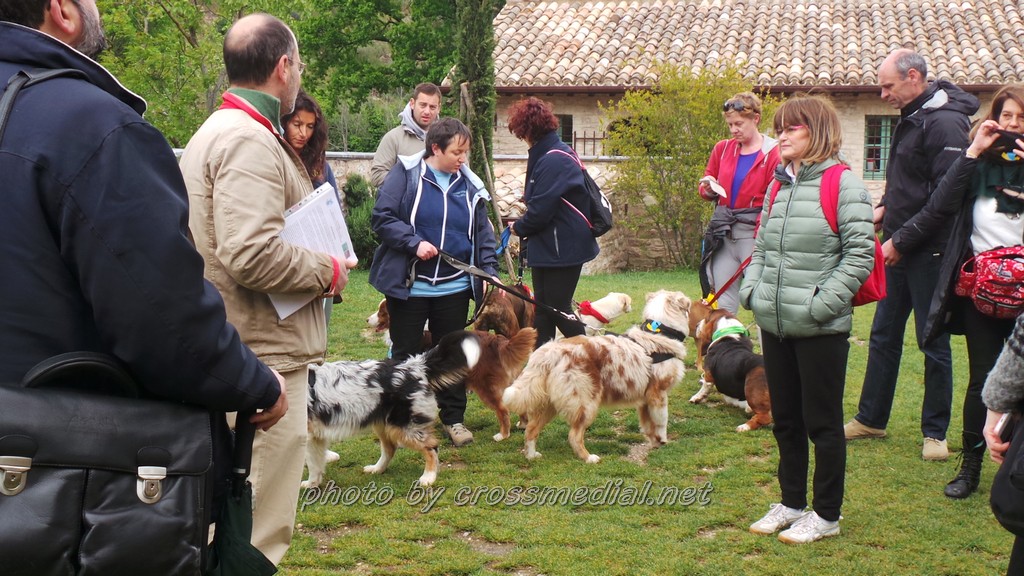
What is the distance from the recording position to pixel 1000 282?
4.20 metres

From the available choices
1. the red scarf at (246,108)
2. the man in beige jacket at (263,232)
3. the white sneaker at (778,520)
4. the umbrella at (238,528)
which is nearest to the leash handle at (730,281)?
the white sneaker at (778,520)

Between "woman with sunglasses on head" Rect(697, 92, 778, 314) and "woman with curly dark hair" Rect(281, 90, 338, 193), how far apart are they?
3.19 meters

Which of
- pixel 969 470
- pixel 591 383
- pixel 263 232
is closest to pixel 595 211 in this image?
pixel 591 383

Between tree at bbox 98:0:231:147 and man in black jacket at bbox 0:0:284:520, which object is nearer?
man in black jacket at bbox 0:0:284:520

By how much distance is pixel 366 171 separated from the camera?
16.4 metres

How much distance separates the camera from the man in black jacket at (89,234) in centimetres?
179

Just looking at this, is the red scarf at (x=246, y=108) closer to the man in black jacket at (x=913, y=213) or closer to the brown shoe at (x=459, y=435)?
the brown shoe at (x=459, y=435)

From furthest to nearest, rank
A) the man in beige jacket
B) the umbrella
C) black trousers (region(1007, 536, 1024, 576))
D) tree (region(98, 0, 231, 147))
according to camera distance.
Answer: tree (region(98, 0, 231, 147)) → the man in beige jacket → black trousers (region(1007, 536, 1024, 576)) → the umbrella

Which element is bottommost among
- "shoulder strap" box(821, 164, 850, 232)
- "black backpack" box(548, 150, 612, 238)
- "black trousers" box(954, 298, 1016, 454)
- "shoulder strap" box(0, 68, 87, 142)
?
"black trousers" box(954, 298, 1016, 454)

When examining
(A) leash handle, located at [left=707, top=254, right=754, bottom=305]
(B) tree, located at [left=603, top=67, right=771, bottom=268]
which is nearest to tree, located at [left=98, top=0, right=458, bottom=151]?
(B) tree, located at [left=603, top=67, right=771, bottom=268]

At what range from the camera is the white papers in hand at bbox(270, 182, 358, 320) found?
3.12m

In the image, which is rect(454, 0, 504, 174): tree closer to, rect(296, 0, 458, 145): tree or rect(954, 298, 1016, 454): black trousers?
rect(954, 298, 1016, 454): black trousers

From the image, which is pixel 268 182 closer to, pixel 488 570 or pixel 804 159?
pixel 488 570

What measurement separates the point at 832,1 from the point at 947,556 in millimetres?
24084
